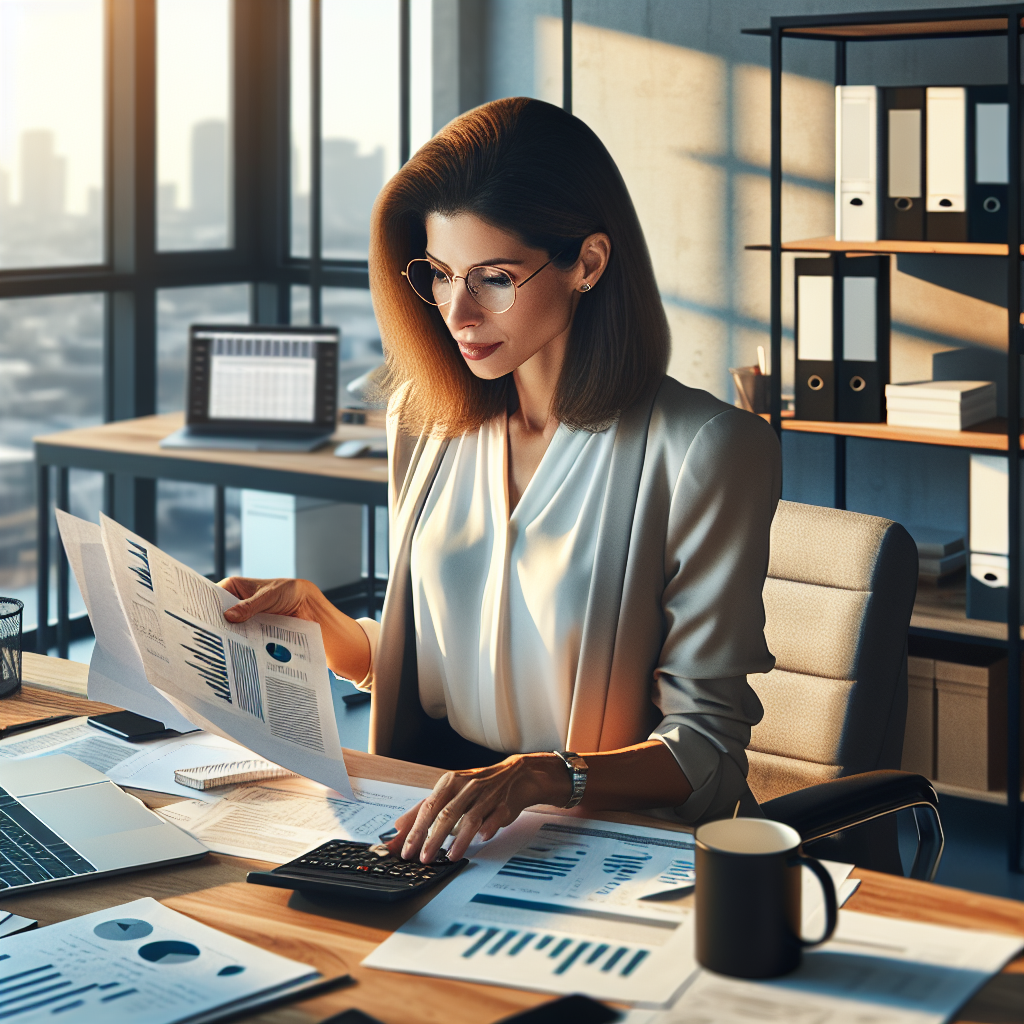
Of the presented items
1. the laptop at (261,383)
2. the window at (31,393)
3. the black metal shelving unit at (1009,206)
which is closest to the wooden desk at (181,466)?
the laptop at (261,383)

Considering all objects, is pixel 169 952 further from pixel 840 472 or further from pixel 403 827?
pixel 840 472

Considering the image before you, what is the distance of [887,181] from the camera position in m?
3.02

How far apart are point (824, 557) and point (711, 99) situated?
241 centimetres

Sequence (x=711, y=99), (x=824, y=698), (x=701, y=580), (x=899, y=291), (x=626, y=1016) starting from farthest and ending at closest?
(x=711, y=99) < (x=899, y=291) < (x=824, y=698) < (x=701, y=580) < (x=626, y=1016)

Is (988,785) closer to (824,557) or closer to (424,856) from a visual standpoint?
(824,557)

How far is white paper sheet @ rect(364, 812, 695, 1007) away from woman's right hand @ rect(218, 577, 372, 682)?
1.22ft

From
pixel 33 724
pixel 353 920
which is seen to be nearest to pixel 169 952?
pixel 353 920

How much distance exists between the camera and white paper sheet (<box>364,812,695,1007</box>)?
933mm

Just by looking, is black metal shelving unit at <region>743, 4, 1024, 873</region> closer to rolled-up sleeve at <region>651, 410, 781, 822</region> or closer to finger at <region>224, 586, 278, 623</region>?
rolled-up sleeve at <region>651, 410, 781, 822</region>

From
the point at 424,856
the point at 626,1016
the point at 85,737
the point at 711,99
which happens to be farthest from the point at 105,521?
the point at 711,99

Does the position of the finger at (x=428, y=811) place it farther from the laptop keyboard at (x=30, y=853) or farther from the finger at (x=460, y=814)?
the laptop keyboard at (x=30, y=853)

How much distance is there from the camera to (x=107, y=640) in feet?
4.67

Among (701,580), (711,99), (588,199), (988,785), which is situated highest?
(711,99)

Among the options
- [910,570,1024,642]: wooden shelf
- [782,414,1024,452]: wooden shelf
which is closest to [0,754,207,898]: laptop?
[910,570,1024,642]: wooden shelf
